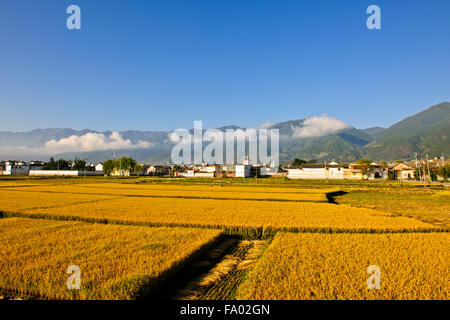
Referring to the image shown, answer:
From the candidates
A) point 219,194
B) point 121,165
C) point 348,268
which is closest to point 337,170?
point 219,194

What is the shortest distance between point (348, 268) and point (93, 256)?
29.3 ft

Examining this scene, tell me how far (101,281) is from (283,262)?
5926 mm

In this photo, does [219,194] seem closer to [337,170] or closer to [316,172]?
[316,172]

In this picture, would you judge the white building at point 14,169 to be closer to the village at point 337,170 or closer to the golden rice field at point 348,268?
the village at point 337,170

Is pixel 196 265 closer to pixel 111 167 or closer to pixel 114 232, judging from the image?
pixel 114 232

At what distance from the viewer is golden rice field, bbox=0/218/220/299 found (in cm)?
733

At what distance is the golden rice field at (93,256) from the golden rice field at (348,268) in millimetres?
3049

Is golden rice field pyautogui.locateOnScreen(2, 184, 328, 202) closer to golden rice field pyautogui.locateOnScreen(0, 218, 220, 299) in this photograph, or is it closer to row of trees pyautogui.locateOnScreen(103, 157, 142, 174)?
golden rice field pyautogui.locateOnScreen(0, 218, 220, 299)

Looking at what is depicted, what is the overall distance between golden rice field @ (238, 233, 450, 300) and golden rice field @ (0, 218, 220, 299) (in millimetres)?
3049

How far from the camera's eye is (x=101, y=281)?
25.4 ft

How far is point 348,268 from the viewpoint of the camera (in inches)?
357

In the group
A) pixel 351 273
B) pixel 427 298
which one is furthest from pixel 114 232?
pixel 427 298

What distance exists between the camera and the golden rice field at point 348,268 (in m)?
7.24

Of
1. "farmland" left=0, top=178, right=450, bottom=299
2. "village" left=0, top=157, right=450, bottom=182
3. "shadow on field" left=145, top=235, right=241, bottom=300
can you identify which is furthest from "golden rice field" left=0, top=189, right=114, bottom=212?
"village" left=0, top=157, right=450, bottom=182
